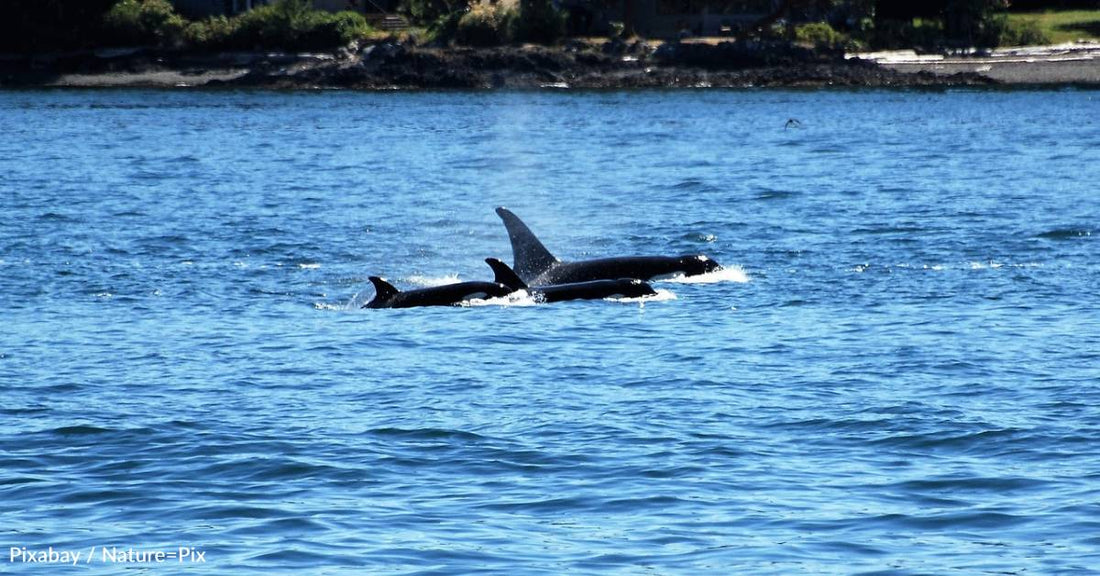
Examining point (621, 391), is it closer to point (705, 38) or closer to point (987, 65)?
point (987, 65)

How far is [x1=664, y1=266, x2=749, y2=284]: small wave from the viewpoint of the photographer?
28750mm

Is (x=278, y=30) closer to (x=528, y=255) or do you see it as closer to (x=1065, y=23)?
(x=1065, y=23)

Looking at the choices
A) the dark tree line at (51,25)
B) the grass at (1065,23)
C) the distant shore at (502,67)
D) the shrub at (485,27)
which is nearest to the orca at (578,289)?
the distant shore at (502,67)

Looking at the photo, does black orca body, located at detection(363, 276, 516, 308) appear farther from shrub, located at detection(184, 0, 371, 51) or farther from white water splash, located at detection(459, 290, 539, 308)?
shrub, located at detection(184, 0, 371, 51)

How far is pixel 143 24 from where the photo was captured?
12031 centimetres

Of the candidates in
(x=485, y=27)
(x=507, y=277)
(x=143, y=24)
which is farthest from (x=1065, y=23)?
(x=507, y=277)

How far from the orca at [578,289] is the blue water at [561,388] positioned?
54 cm

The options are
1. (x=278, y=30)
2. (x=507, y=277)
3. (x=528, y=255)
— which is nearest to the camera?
(x=507, y=277)

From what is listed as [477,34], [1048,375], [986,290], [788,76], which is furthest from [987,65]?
[1048,375]

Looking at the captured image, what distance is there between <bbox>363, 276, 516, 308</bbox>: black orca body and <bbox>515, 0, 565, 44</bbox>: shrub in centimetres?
9482

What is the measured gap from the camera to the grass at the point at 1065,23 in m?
116

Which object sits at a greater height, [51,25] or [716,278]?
[51,25]

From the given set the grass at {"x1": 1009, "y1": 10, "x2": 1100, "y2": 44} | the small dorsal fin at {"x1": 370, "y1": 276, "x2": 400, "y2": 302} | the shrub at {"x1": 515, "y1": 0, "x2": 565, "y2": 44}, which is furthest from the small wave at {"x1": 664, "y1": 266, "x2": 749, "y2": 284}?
the shrub at {"x1": 515, "y1": 0, "x2": 565, "y2": 44}

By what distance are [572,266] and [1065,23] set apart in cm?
9933
